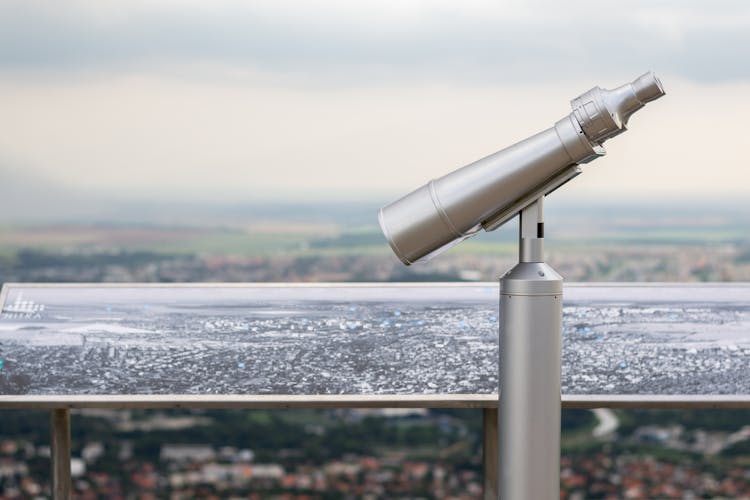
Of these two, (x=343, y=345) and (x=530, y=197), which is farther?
(x=343, y=345)

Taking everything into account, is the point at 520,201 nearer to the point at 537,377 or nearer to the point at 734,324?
the point at 537,377

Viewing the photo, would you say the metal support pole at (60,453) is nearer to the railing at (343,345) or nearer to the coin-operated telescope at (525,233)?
the railing at (343,345)

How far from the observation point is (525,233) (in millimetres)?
1819

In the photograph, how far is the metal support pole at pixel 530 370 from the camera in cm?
179

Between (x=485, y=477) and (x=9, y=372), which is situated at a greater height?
(x=9, y=372)

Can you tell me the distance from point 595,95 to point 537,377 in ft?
1.86

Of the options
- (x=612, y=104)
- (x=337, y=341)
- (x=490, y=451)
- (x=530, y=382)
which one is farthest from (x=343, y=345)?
(x=612, y=104)

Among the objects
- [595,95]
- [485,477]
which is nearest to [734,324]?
[485,477]

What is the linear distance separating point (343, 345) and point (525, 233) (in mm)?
731

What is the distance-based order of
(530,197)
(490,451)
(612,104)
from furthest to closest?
(490,451)
(530,197)
(612,104)

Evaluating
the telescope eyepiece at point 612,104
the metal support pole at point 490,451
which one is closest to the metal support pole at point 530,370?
the telescope eyepiece at point 612,104

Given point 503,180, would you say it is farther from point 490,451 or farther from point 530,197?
point 490,451

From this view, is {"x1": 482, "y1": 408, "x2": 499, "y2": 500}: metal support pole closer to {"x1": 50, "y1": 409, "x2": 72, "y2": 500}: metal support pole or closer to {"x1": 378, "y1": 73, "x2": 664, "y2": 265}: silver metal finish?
{"x1": 378, "y1": 73, "x2": 664, "y2": 265}: silver metal finish

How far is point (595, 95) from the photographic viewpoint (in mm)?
1688
